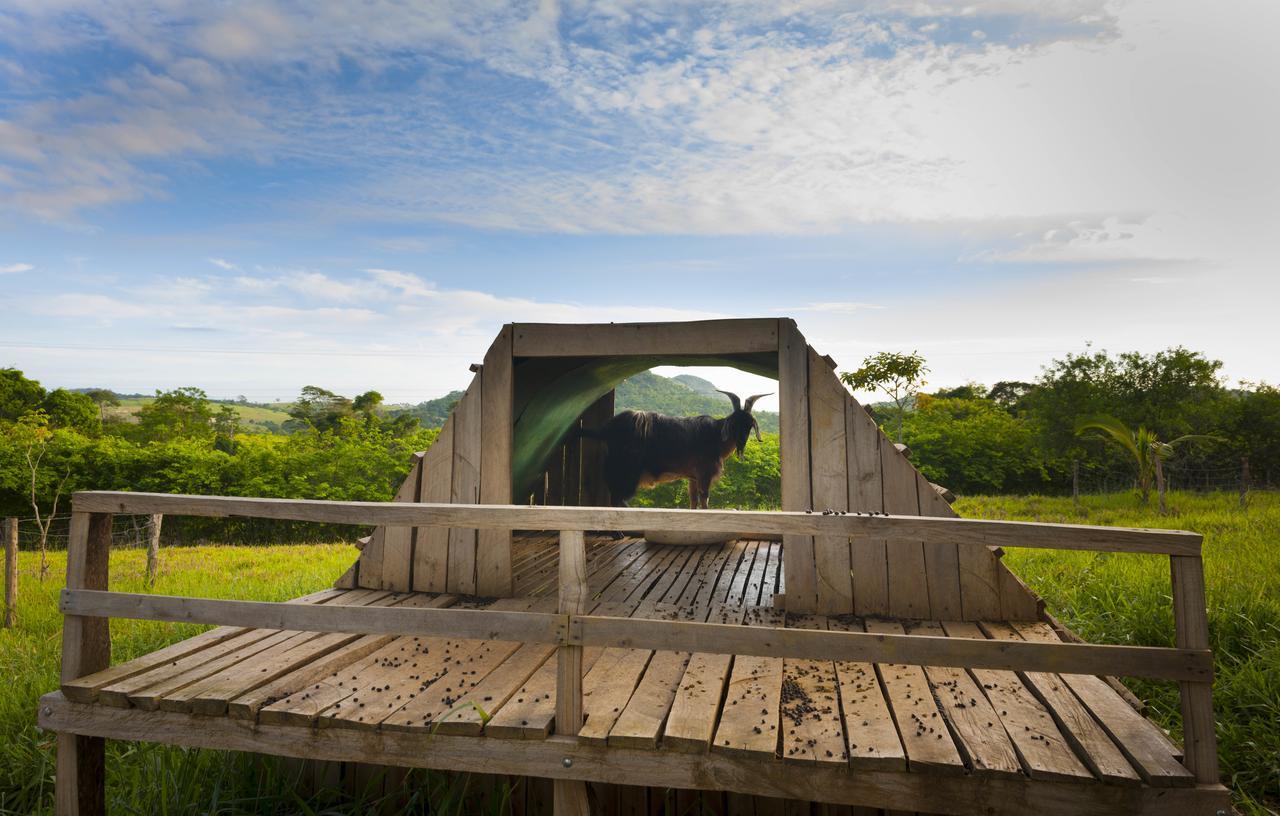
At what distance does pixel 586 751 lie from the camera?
2799 millimetres

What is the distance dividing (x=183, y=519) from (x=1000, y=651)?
68.1 feet

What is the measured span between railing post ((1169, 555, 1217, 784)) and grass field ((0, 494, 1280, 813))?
61.6 inches

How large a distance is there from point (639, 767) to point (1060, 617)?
5434mm

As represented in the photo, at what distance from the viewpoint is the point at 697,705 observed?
3072 mm

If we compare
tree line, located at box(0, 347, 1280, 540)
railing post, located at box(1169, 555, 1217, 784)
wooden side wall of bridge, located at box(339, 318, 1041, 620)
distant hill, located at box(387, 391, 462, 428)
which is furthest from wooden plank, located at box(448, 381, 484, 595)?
distant hill, located at box(387, 391, 462, 428)

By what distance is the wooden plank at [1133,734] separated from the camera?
8.20ft

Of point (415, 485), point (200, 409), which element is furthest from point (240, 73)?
point (200, 409)

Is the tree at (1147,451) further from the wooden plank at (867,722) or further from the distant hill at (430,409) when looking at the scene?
the distant hill at (430,409)

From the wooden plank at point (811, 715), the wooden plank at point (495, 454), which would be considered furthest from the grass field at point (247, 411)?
the wooden plank at point (811, 715)

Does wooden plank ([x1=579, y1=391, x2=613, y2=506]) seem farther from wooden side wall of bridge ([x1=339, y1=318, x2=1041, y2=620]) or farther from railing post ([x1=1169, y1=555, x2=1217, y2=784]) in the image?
railing post ([x1=1169, y1=555, x2=1217, y2=784])

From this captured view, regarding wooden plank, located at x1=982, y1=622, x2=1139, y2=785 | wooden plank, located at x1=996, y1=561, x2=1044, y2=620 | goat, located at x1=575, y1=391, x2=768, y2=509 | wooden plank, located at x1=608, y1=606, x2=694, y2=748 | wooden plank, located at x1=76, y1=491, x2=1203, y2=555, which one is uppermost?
goat, located at x1=575, y1=391, x2=768, y2=509

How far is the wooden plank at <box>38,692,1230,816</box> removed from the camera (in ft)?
8.34

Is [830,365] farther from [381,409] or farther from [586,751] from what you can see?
[381,409]

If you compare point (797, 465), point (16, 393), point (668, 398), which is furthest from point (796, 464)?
point (16, 393)
